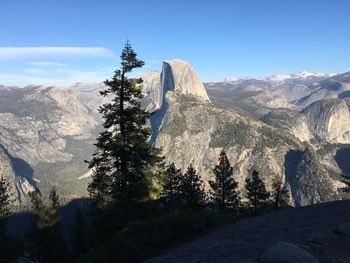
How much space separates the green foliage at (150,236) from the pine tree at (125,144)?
9.39m

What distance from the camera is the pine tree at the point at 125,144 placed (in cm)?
3036

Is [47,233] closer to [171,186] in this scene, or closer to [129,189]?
[171,186]

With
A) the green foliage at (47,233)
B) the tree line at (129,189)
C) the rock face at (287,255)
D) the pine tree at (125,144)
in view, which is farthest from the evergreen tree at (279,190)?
the green foliage at (47,233)

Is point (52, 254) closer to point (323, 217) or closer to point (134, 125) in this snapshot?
point (134, 125)

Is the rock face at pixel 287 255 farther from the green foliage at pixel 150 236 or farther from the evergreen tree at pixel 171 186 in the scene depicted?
the evergreen tree at pixel 171 186

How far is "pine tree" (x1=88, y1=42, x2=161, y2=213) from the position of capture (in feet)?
99.6

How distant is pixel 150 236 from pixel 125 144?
1203 centimetres

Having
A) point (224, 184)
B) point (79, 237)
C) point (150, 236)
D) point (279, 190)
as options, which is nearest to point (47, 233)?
point (79, 237)

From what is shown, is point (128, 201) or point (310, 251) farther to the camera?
point (128, 201)

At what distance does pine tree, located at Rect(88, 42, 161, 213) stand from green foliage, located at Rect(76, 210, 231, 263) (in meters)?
9.39

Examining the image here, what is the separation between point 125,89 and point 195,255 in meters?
18.2

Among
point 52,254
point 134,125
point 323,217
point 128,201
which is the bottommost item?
point 52,254

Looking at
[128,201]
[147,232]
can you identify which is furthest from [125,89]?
[147,232]

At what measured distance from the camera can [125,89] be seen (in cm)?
3103
